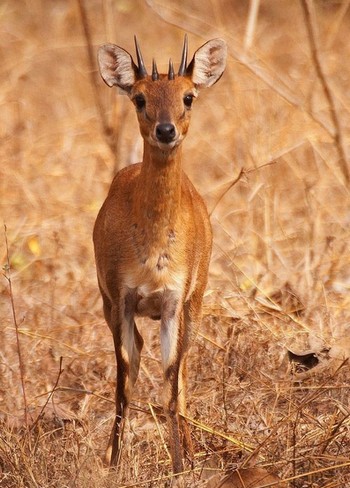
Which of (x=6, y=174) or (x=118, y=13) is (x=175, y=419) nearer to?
(x=6, y=174)

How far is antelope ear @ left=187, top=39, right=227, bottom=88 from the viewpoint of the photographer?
6.27m

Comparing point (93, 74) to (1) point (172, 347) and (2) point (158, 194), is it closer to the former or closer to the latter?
(2) point (158, 194)

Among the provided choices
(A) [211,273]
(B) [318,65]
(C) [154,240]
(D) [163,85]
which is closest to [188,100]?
(D) [163,85]

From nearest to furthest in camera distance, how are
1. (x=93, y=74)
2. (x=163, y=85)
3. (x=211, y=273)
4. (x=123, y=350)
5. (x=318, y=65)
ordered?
1. (x=163, y=85)
2. (x=123, y=350)
3. (x=318, y=65)
4. (x=211, y=273)
5. (x=93, y=74)

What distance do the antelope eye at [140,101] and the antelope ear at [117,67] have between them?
259mm

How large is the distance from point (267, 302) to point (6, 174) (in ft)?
13.8

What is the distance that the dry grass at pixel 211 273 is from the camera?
5.60m

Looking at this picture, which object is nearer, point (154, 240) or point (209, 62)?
point (154, 240)

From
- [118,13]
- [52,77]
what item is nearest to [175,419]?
[52,77]

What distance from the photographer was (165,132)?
18.5 ft

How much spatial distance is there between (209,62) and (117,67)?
1.70 ft

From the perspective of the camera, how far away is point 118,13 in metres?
17.1

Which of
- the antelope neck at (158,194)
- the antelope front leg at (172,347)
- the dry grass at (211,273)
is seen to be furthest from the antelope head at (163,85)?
the dry grass at (211,273)

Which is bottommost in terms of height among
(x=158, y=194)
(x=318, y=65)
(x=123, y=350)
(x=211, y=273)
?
(x=211, y=273)
